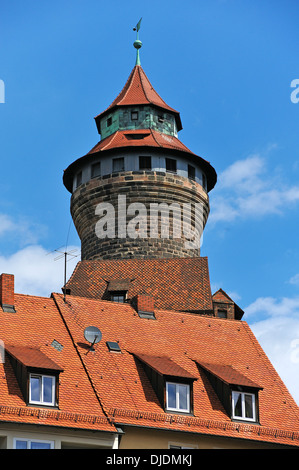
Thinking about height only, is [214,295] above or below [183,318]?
above

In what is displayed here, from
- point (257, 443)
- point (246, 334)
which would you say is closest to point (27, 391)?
point (257, 443)

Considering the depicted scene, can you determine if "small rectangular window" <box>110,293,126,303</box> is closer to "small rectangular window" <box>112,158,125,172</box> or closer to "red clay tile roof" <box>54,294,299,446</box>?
"red clay tile roof" <box>54,294,299,446</box>

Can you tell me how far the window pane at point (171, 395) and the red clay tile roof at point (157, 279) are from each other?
905 centimetres

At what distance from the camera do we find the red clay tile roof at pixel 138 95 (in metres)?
53.1

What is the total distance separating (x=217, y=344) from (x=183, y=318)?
1.47 metres

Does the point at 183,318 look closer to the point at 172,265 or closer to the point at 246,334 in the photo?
the point at 246,334

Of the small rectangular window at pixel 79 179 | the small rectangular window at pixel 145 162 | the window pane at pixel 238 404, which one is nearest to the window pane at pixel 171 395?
the window pane at pixel 238 404

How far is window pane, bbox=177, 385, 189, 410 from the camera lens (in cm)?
3266

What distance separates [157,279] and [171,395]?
11519 millimetres

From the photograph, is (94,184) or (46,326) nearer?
(46,326)

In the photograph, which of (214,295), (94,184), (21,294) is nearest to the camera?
(21,294)

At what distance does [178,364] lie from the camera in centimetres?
3438

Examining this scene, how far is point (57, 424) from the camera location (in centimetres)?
2995

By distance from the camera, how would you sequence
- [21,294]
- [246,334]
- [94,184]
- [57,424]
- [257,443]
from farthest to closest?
1. [94,184]
2. [246,334]
3. [21,294]
4. [257,443]
5. [57,424]
